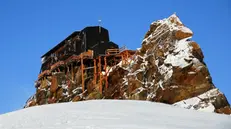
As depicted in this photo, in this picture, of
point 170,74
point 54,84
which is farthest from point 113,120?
point 54,84

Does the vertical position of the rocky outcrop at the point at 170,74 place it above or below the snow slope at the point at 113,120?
above

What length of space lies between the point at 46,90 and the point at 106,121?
4545 centimetres

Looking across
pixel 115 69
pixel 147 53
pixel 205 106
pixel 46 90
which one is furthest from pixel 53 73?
pixel 205 106

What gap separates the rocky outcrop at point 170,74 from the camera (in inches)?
1117

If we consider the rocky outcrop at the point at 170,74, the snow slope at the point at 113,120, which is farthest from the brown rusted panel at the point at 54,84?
the snow slope at the point at 113,120

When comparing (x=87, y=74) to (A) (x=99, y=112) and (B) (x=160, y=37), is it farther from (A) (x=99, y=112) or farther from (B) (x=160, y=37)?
(A) (x=99, y=112)

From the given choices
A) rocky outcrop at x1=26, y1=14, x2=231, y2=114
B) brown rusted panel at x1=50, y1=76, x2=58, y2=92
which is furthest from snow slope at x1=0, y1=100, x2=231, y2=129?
brown rusted panel at x1=50, y1=76, x2=58, y2=92

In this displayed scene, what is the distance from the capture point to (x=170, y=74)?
102 feet

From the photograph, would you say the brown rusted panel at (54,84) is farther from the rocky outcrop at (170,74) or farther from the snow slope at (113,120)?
the snow slope at (113,120)

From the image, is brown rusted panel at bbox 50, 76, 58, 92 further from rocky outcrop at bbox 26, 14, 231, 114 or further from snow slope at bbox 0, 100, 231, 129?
snow slope at bbox 0, 100, 231, 129

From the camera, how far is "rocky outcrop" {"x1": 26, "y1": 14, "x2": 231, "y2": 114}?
28.4m

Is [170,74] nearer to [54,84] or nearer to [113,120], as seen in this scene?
[113,120]

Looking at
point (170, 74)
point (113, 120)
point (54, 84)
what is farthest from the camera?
point (54, 84)

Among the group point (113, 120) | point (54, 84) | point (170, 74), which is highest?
point (54, 84)
